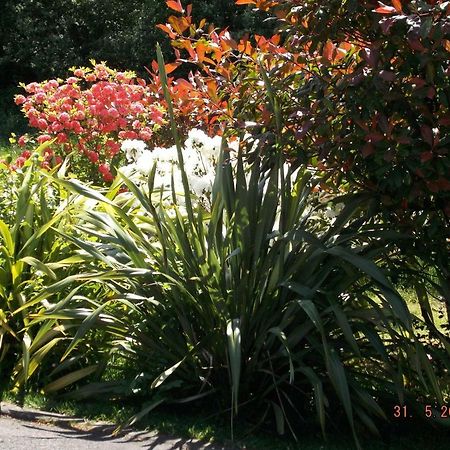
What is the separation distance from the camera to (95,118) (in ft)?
27.3

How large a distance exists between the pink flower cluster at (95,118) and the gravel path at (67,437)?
10.9ft

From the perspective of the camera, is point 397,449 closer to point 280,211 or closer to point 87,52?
point 280,211

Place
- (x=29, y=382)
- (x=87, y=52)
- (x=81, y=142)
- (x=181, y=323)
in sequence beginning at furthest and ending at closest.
A: (x=87, y=52) < (x=81, y=142) < (x=29, y=382) < (x=181, y=323)

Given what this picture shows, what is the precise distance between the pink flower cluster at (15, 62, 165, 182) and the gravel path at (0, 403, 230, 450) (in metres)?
3.33

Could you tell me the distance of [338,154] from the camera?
15.5 ft

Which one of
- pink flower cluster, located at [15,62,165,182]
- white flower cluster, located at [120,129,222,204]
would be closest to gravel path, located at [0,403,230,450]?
white flower cluster, located at [120,129,222,204]

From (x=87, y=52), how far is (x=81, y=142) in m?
9.35

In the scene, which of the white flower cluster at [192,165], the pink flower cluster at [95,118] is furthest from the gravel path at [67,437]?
the pink flower cluster at [95,118]

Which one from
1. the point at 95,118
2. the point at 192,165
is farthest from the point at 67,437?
the point at 95,118

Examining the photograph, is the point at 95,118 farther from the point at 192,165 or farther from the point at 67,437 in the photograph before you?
the point at 67,437

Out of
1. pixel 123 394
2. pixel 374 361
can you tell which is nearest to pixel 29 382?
pixel 123 394

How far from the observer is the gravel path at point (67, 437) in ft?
15.0

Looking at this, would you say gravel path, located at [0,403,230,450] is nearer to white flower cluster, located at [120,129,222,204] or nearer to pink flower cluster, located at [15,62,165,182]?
white flower cluster, located at [120,129,222,204]

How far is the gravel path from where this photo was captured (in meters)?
4.58
